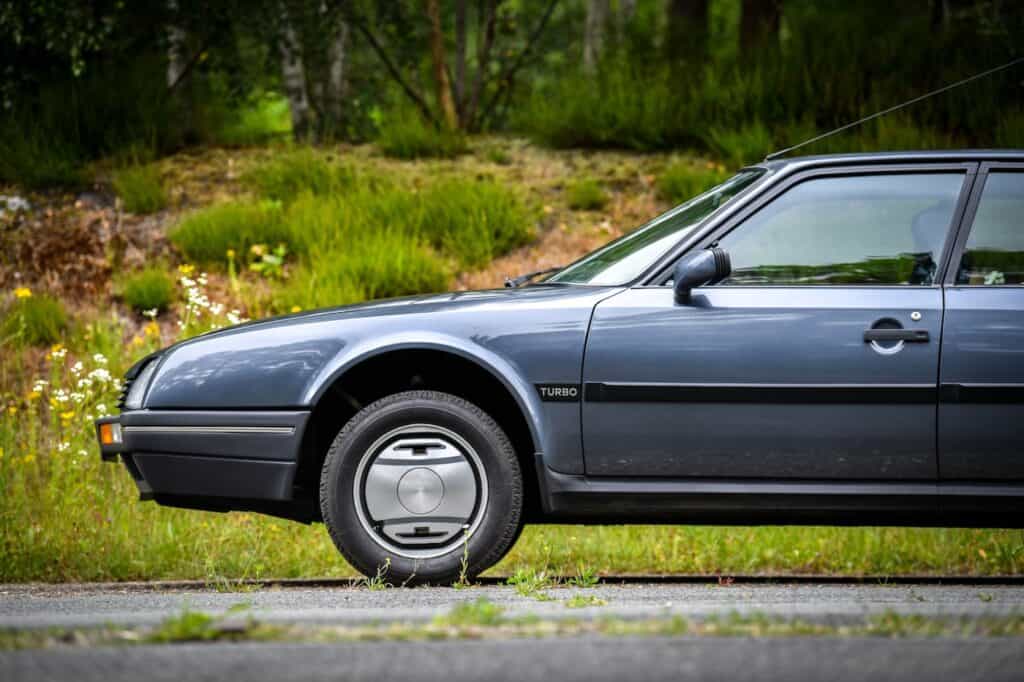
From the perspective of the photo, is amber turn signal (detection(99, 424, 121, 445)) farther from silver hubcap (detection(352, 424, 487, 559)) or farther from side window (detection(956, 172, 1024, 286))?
side window (detection(956, 172, 1024, 286))

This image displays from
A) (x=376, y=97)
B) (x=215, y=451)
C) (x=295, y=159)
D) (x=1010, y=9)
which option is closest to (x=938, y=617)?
(x=215, y=451)

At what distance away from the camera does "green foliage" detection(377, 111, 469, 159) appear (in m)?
11.8

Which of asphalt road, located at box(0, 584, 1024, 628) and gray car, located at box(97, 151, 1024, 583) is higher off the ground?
gray car, located at box(97, 151, 1024, 583)

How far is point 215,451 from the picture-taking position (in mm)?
4777

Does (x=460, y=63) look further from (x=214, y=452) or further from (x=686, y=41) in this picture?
(x=214, y=452)

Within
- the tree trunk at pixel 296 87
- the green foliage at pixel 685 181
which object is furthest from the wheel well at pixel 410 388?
the tree trunk at pixel 296 87

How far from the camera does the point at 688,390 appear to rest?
4.57 metres

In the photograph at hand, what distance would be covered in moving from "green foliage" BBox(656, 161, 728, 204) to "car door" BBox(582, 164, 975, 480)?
227 inches

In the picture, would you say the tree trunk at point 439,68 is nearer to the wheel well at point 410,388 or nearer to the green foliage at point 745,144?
the green foliage at point 745,144

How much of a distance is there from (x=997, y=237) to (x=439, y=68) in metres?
8.78

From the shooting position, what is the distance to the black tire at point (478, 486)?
15.2 feet

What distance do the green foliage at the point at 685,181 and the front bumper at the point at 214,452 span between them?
245 inches

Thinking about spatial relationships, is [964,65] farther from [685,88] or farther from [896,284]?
[896,284]

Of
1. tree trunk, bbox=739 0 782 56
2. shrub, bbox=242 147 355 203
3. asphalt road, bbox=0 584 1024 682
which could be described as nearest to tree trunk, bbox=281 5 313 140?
shrub, bbox=242 147 355 203
